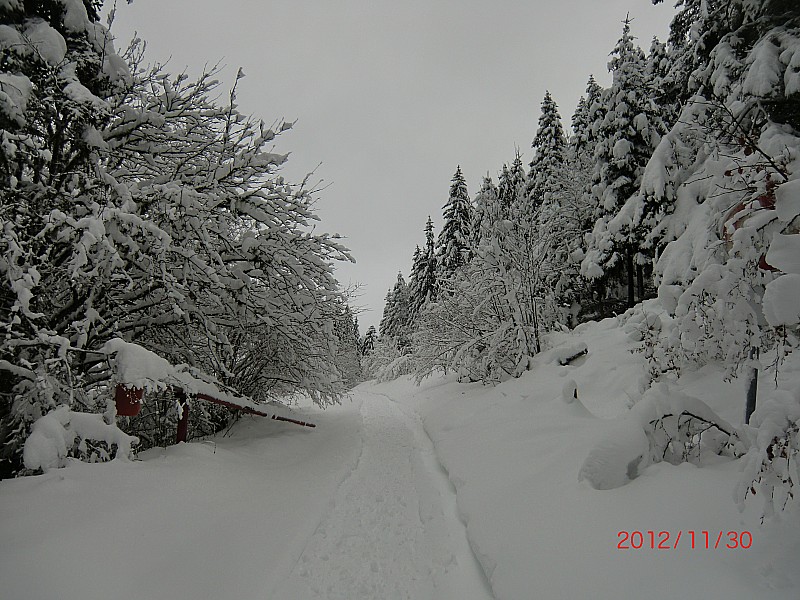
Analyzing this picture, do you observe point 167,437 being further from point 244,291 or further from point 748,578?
point 748,578

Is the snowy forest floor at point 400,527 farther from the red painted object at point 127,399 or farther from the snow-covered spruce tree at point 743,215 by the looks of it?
the red painted object at point 127,399

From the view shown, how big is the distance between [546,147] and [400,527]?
79.6ft

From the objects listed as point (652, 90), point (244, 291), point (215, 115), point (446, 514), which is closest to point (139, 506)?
point (244, 291)

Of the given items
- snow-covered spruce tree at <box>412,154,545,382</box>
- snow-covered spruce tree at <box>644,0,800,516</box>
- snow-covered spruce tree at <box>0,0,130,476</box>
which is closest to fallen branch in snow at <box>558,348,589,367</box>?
snow-covered spruce tree at <box>412,154,545,382</box>

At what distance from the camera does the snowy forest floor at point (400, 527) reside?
290 centimetres

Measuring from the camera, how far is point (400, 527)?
210 inches

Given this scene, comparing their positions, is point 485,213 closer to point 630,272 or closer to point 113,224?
point 630,272

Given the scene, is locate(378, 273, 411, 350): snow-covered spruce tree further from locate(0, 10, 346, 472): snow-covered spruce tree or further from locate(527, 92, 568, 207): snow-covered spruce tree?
locate(0, 10, 346, 472): snow-covered spruce tree

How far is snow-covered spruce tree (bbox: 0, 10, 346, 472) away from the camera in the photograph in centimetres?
438

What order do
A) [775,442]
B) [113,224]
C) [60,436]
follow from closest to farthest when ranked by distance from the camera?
[775,442]
[60,436]
[113,224]

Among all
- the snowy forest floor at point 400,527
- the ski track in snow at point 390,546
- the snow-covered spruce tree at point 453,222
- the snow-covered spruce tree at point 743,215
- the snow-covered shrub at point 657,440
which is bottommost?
the ski track in snow at point 390,546

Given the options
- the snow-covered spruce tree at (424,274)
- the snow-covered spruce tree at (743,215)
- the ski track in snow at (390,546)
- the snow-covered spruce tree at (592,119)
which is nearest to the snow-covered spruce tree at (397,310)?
the snow-covered spruce tree at (424,274)

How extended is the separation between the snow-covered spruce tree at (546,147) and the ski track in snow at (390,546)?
19.7 meters
